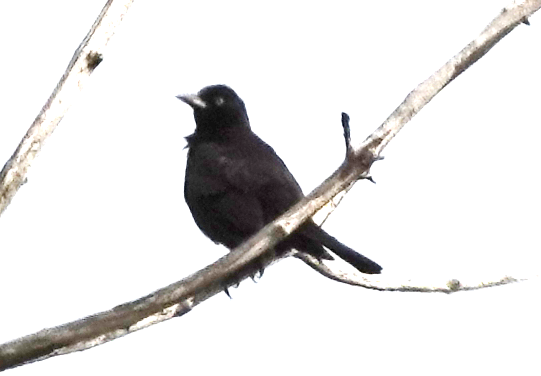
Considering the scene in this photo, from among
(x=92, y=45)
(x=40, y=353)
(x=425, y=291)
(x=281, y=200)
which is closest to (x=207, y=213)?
(x=281, y=200)

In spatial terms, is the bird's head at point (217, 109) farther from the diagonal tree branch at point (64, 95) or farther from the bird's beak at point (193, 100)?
the diagonal tree branch at point (64, 95)

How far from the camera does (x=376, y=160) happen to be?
A: 4188mm

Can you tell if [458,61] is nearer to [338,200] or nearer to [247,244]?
[247,244]

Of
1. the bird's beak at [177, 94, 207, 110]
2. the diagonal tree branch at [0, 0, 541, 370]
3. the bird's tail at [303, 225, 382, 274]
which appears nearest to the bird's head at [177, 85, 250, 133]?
the bird's beak at [177, 94, 207, 110]

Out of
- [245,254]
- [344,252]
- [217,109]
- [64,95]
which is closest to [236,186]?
[344,252]

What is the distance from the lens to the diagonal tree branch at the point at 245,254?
380cm

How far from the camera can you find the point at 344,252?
Result: 6.05 metres

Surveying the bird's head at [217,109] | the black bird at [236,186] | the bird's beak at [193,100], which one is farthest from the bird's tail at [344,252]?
the bird's beak at [193,100]

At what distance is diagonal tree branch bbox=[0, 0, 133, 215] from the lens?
4.09 metres

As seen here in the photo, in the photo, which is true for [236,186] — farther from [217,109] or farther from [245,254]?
Answer: [245,254]

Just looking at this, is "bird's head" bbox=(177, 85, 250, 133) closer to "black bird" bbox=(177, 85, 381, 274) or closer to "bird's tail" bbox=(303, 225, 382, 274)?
"black bird" bbox=(177, 85, 381, 274)

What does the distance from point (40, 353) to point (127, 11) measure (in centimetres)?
150

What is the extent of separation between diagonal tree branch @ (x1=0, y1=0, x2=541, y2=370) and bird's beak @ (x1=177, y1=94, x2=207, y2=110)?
127 inches

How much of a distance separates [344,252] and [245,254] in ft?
6.59
